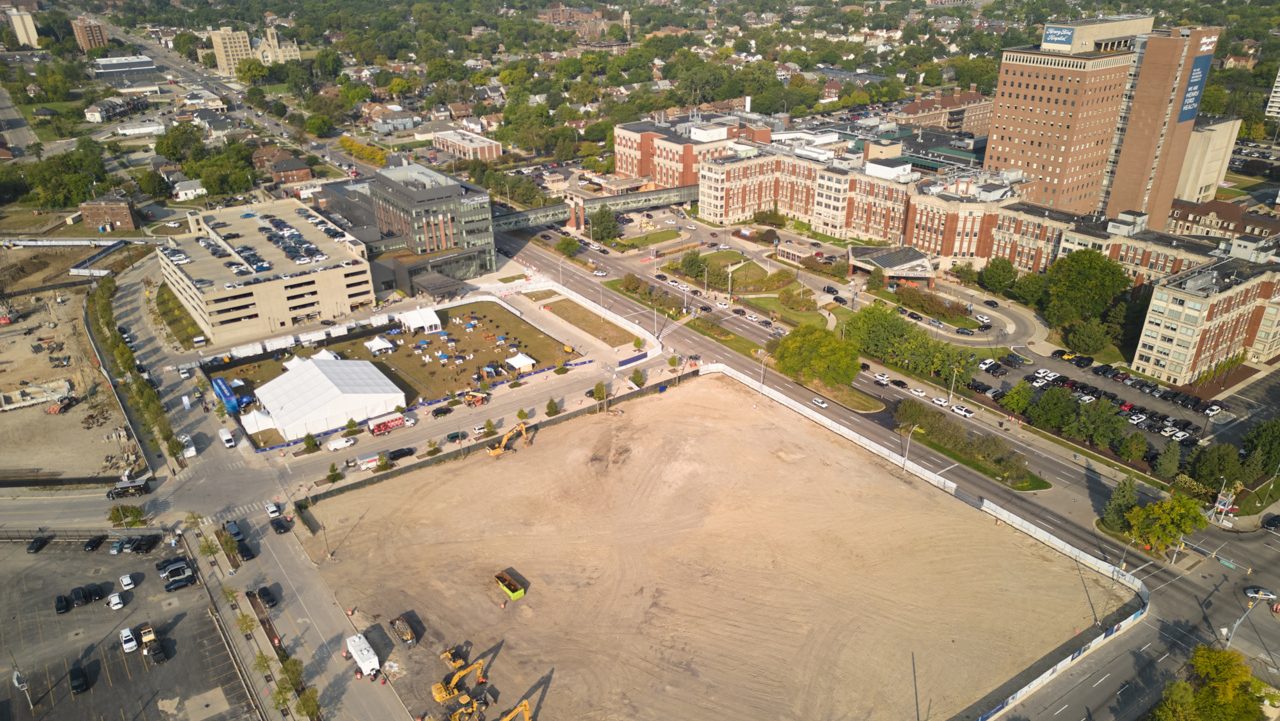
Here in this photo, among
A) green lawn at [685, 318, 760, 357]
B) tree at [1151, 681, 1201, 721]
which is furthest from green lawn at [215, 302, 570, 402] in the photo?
tree at [1151, 681, 1201, 721]

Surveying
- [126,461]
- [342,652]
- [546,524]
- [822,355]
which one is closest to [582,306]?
[822,355]

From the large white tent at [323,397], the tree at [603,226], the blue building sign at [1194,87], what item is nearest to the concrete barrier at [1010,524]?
the large white tent at [323,397]

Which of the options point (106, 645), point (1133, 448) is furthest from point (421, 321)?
point (1133, 448)

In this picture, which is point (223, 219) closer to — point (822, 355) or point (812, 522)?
point (822, 355)

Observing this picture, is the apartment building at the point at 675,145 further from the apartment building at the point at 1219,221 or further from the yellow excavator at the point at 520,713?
the yellow excavator at the point at 520,713

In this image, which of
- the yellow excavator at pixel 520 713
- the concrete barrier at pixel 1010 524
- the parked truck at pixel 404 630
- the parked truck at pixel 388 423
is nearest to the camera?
the yellow excavator at pixel 520 713

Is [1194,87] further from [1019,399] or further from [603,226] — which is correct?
[603,226]

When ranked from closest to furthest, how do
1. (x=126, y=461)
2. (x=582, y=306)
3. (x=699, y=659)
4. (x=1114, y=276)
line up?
1. (x=699, y=659)
2. (x=126, y=461)
3. (x=1114, y=276)
4. (x=582, y=306)
